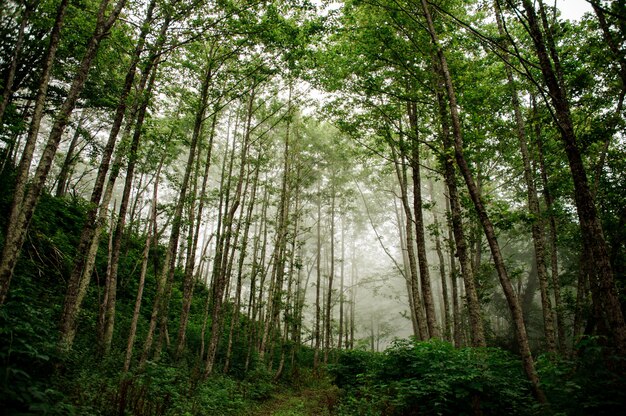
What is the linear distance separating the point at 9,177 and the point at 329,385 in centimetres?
1305

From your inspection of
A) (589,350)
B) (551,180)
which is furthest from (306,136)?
(589,350)

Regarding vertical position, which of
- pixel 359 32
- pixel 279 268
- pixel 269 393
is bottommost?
pixel 269 393

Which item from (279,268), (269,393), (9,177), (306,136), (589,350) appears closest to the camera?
(589,350)

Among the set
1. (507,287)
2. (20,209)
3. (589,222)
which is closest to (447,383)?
(507,287)

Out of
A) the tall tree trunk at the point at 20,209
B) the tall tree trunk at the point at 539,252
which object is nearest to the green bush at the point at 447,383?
the tall tree trunk at the point at 539,252

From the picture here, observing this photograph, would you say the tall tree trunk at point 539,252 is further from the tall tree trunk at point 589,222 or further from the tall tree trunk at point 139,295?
the tall tree trunk at point 139,295

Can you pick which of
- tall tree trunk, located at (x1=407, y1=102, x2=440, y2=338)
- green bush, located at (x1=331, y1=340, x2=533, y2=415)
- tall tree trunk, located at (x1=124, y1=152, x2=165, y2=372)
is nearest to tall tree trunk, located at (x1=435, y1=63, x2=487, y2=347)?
green bush, located at (x1=331, y1=340, x2=533, y2=415)

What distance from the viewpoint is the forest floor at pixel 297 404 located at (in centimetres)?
821

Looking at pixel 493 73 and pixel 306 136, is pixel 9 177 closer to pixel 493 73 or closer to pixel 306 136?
pixel 306 136

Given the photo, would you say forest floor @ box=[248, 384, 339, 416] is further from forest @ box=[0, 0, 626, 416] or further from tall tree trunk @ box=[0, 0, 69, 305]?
tall tree trunk @ box=[0, 0, 69, 305]

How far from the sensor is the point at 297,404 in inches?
375

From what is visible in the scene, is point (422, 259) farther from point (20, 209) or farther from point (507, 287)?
point (20, 209)

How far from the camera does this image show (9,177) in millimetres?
9195

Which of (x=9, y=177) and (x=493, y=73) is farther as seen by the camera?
(x=493, y=73)
